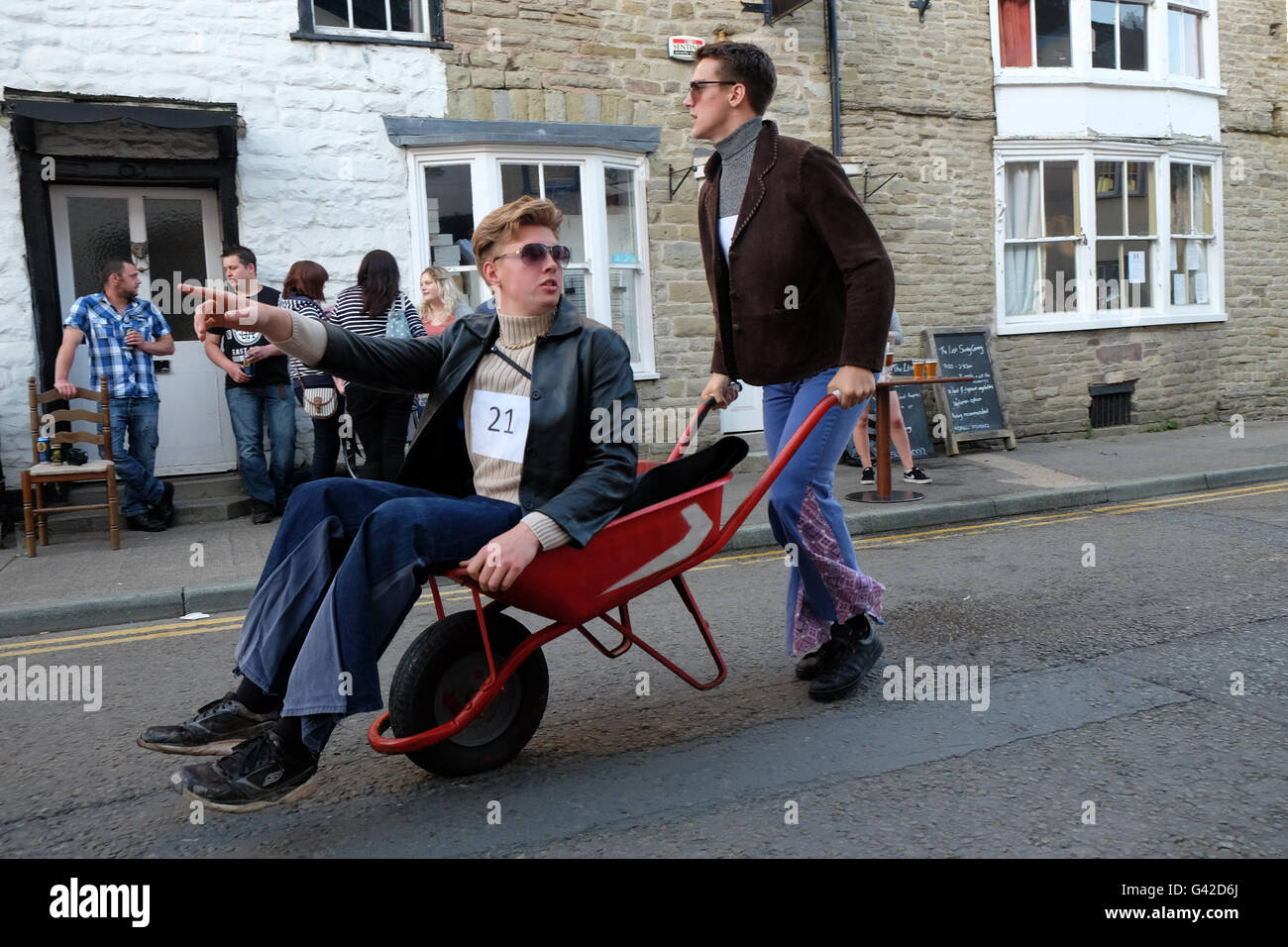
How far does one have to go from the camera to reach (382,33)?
989 cm

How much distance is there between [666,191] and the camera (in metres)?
11.0

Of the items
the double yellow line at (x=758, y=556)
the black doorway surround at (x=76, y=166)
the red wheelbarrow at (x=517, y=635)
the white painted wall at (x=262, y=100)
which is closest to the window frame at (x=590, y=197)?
the white painted wall at (x=262, y=100)

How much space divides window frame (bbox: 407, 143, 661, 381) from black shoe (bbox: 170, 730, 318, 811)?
23.7ft

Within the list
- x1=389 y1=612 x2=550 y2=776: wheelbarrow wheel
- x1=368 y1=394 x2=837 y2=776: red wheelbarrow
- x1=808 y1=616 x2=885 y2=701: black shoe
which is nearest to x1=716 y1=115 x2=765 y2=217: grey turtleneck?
x1=368 y1=394 x2=837 y2=776: red wheelbarrow

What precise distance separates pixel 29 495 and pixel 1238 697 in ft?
24.8

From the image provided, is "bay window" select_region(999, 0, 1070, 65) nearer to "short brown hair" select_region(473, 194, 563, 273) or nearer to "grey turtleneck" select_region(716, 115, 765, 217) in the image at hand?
"grey turtleneck" select_region(716, 115, 765, 217)

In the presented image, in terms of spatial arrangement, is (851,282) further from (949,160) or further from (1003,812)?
(949,160)

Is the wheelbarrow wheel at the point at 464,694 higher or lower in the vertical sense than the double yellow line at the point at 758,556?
higher

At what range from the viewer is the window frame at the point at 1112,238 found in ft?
42.7

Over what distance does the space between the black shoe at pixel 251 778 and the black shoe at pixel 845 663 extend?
1875 mm

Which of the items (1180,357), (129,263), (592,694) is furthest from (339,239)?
(1180,357)

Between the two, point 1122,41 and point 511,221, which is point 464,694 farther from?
point 1122,41

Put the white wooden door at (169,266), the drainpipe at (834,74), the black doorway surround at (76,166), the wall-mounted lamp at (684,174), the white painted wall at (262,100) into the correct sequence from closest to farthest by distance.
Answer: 1. the black doorway surround at (76,166)
2. the white painted wall at (262,100)
3. the white wooden door at (169,266)
4. the wall-mounted lamp at (684,174)
5. the drainpipe at (834,74)

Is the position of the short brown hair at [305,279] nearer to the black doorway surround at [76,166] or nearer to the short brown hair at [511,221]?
the black doorway surround at [76,166]
